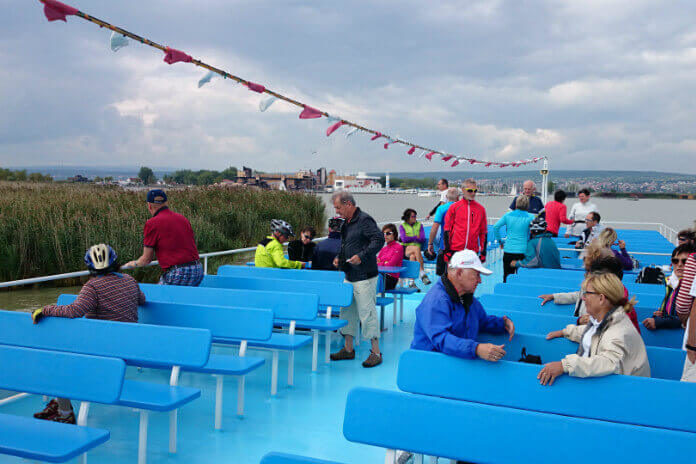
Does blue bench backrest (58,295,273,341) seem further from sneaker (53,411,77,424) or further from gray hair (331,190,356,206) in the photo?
gray hair (331,190,356,206)

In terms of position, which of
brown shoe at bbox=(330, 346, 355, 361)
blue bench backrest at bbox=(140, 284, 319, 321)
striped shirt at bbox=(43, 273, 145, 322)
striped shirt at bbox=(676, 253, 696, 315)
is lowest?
brown shoe at bbox=(330, 346, 355, 361)

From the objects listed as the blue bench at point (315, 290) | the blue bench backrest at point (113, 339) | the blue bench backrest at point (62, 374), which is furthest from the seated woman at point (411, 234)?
the blue bench backrest at point (62, 374)

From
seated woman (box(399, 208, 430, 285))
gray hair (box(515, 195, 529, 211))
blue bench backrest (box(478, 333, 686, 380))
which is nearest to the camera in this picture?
blue bench backrest (box(478, 333, 686, 380))

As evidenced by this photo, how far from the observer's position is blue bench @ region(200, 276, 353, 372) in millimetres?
5098

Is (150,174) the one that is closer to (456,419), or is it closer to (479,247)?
(479,247)

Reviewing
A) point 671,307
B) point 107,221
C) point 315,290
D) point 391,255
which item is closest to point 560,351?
point 671,307

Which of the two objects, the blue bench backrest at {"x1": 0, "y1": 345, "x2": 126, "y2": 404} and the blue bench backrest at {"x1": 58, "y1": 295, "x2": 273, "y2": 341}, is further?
the blue bench backrest at {"x1": 58, "y1": 295, "x2": 273, "y2": 341}

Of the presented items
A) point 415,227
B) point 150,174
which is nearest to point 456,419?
point 415,227

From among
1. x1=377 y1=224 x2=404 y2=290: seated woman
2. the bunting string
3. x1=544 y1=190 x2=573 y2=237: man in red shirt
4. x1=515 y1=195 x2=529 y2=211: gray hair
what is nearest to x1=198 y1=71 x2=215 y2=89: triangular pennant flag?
the bunting string

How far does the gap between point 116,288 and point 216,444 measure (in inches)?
47.2

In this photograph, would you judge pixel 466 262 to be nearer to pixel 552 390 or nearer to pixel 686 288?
pixel 552 390

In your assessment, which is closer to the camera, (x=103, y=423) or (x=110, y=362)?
(x=110, y=362)

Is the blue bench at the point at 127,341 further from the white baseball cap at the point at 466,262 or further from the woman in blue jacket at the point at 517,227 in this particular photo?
→ the woman in blue jacket at the point at 517,227

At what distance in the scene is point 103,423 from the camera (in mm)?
3797
